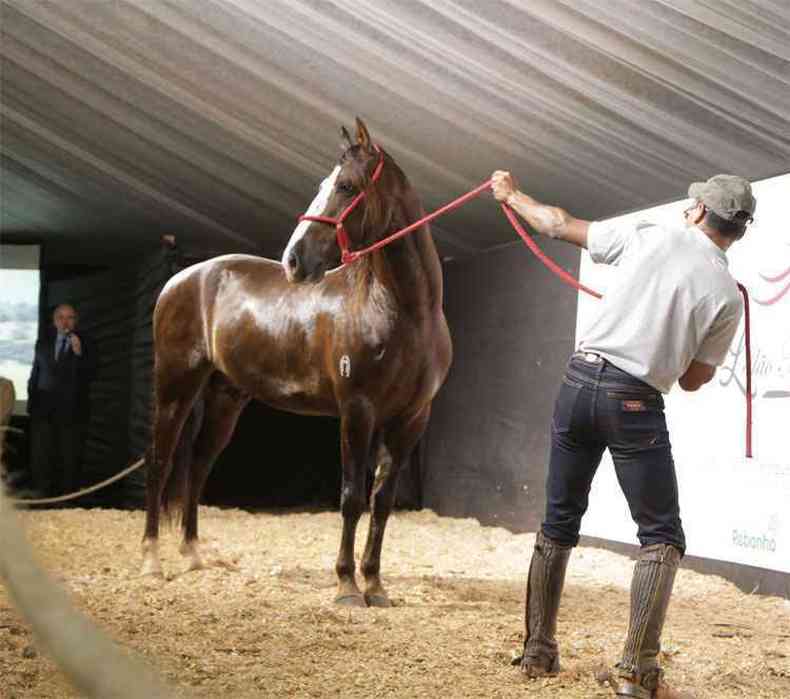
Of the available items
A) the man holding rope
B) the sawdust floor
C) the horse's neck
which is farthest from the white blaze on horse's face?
the man holding rope

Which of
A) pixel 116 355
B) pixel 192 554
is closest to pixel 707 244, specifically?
pixel 192 554

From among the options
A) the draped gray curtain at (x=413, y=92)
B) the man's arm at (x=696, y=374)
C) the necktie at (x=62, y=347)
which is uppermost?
the draped gray curtain at (x=413, y=92)

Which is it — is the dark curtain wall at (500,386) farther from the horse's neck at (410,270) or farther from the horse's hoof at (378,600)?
the horse's hoof at (378,600)

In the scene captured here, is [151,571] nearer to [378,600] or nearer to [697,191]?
[378,600]

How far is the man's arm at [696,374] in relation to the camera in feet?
8.93

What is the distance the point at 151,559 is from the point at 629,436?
2.75 meters

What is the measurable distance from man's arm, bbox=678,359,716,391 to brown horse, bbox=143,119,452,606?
146 cm

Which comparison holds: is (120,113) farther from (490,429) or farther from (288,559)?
(490,429)

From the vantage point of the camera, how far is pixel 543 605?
9.39 ft

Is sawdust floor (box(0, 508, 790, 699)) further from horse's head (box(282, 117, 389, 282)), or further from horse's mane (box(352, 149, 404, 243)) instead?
horse's mane (box(352, 149, 404, 243))

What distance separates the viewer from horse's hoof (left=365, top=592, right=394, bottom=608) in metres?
4.03

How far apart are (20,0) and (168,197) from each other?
96.9 inches

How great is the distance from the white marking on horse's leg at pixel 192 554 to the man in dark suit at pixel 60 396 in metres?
3.27

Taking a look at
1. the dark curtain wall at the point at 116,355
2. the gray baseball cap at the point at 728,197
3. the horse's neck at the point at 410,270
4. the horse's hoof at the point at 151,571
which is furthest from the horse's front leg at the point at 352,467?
the dark curtain wall at the point at 116,355
